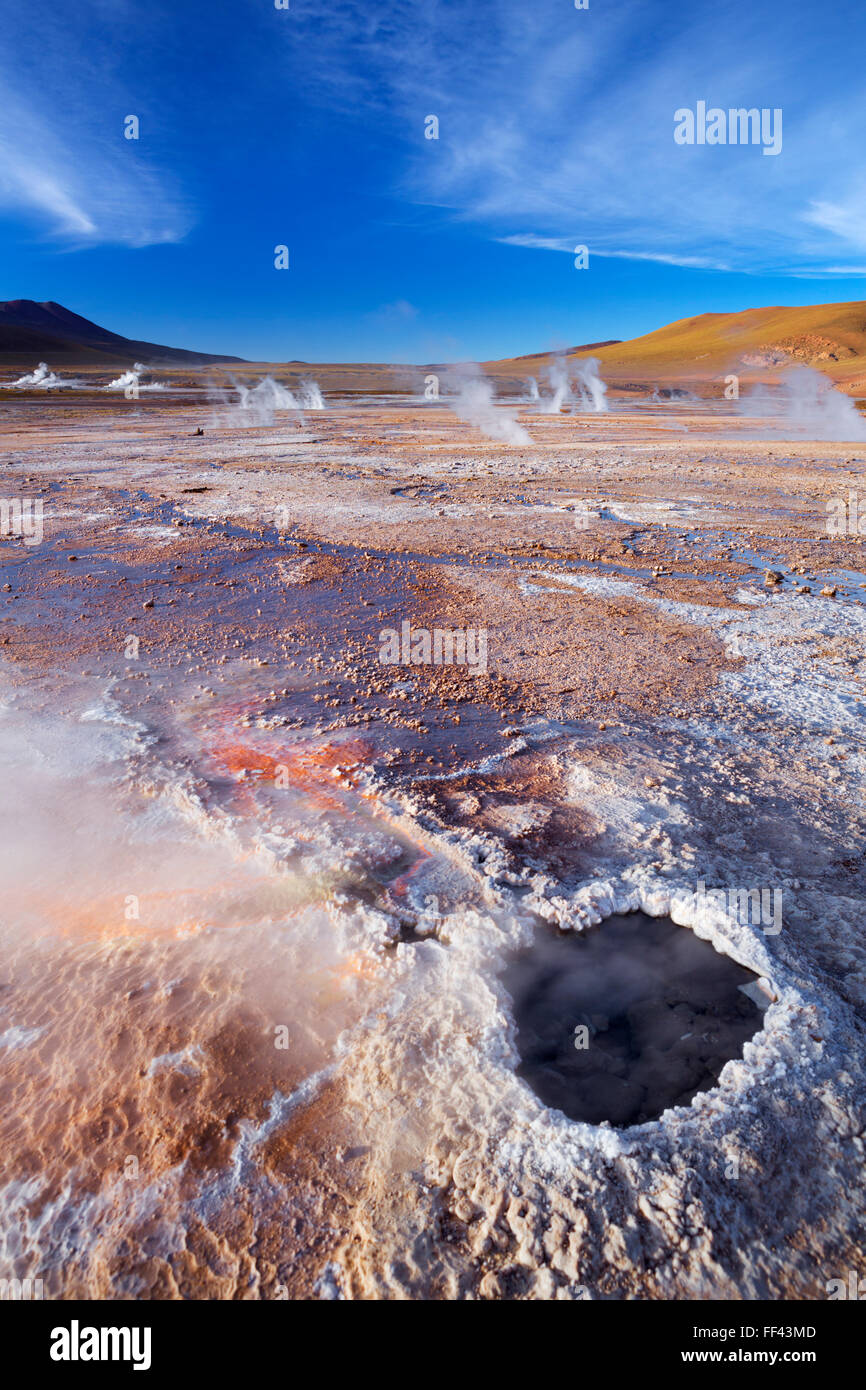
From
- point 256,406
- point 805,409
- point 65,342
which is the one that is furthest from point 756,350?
point 65,342

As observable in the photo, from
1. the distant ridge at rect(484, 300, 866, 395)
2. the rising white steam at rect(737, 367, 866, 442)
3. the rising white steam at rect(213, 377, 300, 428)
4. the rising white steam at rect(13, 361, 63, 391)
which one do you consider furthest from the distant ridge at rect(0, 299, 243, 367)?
the rising white steam at rect(737, 367, 866, 442)

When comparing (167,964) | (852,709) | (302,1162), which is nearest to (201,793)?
(167,964)

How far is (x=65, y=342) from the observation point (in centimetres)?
10912

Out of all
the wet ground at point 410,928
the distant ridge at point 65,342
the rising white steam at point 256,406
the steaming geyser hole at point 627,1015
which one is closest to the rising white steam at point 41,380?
the rising white steam at point 256,406

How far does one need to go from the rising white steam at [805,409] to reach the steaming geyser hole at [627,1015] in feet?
81.7

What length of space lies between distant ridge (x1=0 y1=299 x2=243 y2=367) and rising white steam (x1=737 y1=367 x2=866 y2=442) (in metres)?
83.8

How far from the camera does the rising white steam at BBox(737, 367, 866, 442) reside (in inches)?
998

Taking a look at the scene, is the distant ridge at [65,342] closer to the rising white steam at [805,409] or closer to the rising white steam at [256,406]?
the rising white steam at [256,406]

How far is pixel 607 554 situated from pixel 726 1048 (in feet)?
21.8

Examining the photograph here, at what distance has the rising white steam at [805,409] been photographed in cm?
2534

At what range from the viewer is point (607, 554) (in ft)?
26.8

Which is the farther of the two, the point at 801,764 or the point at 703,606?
the point at 703,606

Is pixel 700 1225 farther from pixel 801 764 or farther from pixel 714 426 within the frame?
pixel 714 426

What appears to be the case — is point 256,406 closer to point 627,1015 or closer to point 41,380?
point 41,380
